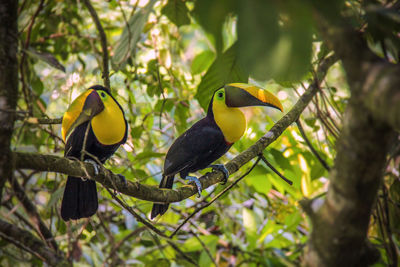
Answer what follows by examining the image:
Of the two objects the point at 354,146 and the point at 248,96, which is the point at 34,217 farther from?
the point at 354,146

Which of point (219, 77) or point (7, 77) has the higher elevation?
point (7, 77)

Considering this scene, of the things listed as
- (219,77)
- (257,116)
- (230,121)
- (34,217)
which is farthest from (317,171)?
(34,217)

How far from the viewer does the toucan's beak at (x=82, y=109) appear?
1688mm

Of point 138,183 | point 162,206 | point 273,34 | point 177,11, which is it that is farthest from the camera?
point 162,206

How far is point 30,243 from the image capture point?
2.15m

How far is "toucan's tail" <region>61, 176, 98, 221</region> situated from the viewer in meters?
2.05

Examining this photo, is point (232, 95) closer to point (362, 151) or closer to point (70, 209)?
point (70, 209)

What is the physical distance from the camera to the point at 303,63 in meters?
0.69

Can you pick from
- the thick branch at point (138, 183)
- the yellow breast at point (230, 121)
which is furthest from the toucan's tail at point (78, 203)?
the yellow breast at point (230, 121)

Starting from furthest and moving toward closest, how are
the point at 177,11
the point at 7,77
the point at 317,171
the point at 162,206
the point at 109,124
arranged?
the point at 317,171 < the point at 162,206 < the point at 177,11 < the point at 109,124 < the point at 7,77

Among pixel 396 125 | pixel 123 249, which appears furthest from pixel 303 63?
pixel 123 249

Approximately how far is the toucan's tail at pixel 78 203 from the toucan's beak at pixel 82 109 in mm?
413

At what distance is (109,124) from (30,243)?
0.85 meters

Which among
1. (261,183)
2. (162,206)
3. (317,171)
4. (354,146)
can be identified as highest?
(162,206)
